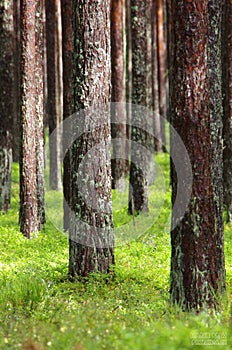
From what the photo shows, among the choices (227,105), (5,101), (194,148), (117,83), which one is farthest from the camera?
(117,83)

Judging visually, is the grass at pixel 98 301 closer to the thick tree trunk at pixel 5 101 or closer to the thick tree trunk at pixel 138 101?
the thick tree trunk at pixel 138 101

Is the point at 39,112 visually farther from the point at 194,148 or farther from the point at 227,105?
the point at 194,148

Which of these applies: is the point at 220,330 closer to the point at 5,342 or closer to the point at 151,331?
the point at 151,331

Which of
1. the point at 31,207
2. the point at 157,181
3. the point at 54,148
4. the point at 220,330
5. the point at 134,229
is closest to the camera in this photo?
the point at 220,330

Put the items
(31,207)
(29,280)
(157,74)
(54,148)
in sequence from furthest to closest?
(157,74)
(54,148)
(31,207)
(29,280)

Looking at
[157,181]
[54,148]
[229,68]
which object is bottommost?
[157,181]

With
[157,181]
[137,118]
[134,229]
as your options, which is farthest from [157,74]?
[134,229]

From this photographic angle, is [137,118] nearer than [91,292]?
No

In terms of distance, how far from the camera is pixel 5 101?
1673cm

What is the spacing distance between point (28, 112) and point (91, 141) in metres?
4.24

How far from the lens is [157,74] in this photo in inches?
1171

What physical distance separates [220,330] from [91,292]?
3.58 m

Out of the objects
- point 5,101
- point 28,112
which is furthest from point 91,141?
point 5,101

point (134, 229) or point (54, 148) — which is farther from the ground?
point (54, 148)
